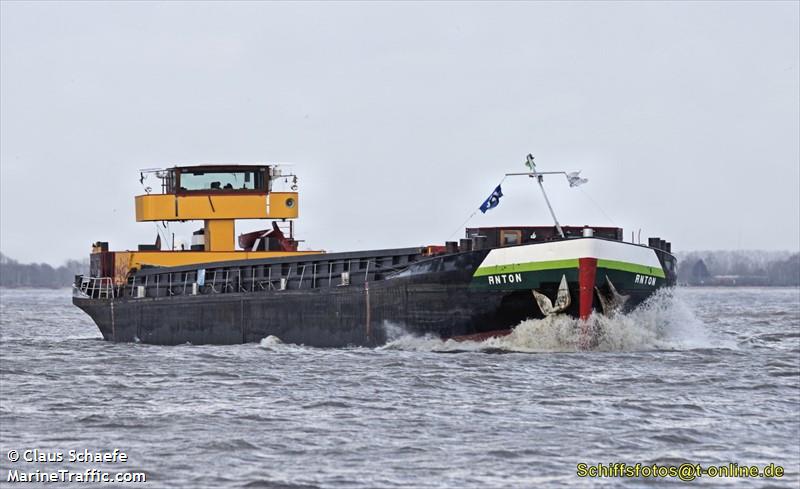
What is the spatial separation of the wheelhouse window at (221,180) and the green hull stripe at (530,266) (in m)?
16.6

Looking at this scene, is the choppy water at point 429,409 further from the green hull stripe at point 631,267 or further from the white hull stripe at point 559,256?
the white hull stripe at point 559,256

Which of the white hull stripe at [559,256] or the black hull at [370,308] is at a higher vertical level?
the white hull stripe at [559,256]

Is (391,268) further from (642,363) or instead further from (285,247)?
(285,247)

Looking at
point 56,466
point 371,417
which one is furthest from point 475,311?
point 56,466

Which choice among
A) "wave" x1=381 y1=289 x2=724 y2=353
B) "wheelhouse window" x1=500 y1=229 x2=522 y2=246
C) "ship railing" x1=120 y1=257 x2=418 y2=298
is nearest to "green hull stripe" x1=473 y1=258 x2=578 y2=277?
"wave" x1=381 y1=289 x2=724 y2=353

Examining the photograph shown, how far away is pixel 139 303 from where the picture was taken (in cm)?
4416

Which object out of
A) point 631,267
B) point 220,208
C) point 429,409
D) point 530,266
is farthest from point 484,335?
point 220,208

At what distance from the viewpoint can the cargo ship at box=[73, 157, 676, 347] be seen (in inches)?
1183

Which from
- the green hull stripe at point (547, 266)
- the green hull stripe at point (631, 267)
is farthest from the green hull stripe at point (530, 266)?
the green hull stripe at point (631, 267)

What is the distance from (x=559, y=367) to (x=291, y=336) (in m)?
12.1

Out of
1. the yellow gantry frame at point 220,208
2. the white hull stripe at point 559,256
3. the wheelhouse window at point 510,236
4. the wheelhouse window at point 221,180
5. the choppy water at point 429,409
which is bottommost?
the choppy water at point 429,409

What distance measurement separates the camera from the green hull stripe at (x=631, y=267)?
29891mm

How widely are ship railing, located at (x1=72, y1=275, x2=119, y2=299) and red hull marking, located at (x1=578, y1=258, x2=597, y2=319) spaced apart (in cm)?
2198

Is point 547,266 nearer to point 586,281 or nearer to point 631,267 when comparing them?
point 586,281
